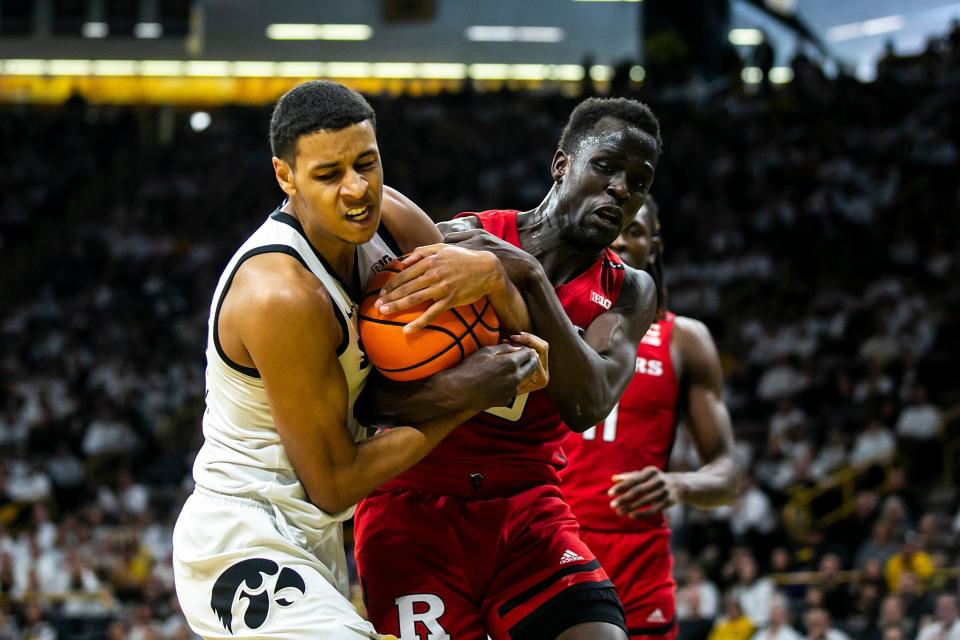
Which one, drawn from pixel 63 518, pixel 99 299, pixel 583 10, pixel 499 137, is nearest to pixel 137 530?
pixel 63 518

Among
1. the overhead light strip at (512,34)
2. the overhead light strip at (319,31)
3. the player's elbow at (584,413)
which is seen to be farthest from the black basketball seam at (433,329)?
the overhead light strip at (319,31)

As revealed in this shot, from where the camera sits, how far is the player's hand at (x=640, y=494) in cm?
403

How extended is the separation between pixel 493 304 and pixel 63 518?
10867 millimetres

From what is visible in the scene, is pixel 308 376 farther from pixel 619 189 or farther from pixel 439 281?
pixel 619 189

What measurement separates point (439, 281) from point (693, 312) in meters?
10.9

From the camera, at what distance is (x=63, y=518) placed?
41.9 feet

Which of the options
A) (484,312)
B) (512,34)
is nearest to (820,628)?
(484,312)

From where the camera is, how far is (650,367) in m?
4.92

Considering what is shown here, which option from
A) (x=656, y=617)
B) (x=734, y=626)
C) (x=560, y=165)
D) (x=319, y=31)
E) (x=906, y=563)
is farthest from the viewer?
(x=319, y=31)

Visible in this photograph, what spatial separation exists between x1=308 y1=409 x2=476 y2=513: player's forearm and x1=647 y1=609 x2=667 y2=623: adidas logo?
6.26 feet

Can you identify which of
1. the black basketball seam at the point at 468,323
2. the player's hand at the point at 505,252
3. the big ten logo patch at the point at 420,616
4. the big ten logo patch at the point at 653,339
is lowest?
the big ten logo patch at the point at 420,616

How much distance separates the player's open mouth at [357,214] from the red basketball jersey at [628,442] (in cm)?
197

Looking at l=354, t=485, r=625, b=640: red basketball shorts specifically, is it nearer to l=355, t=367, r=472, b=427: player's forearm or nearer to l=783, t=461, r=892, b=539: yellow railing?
l=355, t=367, r=472, b=427: player's forearm

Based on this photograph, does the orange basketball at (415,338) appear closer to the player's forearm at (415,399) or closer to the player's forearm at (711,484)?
the player's forearm at (415,399)
